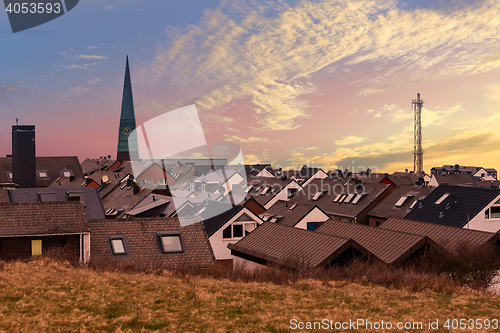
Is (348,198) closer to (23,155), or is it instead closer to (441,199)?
(441,199)

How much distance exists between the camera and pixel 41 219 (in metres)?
23.5

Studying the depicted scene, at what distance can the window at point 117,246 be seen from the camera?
24166mm

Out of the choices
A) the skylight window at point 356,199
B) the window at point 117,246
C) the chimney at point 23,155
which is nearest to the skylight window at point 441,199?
the skylight window at point 356,199

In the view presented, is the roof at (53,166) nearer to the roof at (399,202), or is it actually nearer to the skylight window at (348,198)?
the skylight window at (348,198)

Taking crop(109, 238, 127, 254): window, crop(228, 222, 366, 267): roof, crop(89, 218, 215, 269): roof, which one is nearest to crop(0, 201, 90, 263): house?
crop(89, 218, 215, 269): roof

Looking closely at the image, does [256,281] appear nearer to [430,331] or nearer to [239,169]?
[430,331]

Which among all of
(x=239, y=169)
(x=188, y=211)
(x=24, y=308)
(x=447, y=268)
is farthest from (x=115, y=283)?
(x=239, y=169)

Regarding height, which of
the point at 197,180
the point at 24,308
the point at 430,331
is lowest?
the point at 430,331

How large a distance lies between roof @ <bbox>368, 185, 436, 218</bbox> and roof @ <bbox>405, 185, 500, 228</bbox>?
2.52m

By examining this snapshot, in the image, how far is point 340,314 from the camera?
11891 millimetres

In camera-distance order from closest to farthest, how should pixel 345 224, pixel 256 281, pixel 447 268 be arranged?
pixel 256 281
pixel 447 268
pixel 345 224

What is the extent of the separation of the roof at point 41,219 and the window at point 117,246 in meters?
1.85

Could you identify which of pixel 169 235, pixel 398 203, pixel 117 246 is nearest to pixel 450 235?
pixel 169 235

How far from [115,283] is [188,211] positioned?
833 inches
